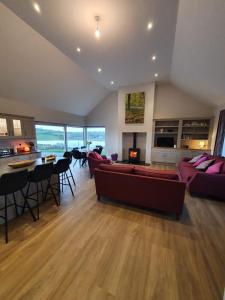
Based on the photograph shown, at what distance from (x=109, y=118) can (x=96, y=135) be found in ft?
4.71

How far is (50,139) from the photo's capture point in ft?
20.8

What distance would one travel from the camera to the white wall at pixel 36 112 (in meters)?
4.36

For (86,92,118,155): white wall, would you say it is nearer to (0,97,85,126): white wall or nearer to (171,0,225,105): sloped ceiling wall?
(0,97,85,126): white wall

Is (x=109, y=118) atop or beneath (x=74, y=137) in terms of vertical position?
atop

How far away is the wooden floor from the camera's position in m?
1.33

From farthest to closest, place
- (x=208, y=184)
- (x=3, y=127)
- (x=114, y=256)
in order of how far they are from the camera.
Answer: (x=3, y=127) → (x=208, y=184) → (x=114, y=256)

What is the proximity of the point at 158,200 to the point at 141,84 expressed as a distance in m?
5.61

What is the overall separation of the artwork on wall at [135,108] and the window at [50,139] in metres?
3.54

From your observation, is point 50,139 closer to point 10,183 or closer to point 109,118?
point 109,118

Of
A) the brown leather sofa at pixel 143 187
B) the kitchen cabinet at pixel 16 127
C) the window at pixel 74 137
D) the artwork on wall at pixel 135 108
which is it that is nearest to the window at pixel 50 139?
the window at pixel 74 137

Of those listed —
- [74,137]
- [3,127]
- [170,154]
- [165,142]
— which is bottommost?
[170,154]

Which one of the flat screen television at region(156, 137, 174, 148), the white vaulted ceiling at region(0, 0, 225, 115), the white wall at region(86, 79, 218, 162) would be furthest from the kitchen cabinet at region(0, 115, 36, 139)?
the flat screen television at region(156, 137, 174, 148)

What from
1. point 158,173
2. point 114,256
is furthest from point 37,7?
point 114,256

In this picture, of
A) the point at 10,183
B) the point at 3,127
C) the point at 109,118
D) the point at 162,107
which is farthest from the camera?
the point at 109,118
